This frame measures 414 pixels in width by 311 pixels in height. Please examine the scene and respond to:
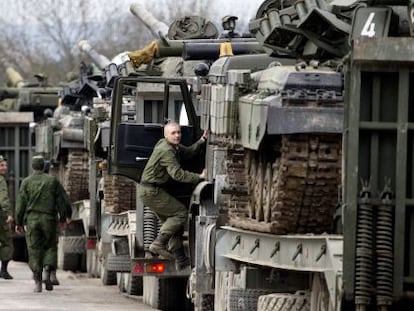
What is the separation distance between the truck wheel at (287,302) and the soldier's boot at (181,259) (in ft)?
13.8

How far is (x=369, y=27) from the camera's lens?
13453 millimetres

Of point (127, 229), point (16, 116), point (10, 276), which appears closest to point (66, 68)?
point (16, 116)

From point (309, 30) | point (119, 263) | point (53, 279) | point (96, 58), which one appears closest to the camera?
point (309, 30)

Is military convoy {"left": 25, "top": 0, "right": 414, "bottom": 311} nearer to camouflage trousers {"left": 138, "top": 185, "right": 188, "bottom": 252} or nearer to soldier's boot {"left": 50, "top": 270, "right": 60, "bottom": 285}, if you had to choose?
camouflage trousers {"left": 138, "top": 185, "right": 188, "bottom": 252}

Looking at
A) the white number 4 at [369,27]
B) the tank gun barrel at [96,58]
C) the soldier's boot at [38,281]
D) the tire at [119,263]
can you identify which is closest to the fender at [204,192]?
the tire at [119,263]

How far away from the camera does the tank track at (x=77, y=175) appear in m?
30.7

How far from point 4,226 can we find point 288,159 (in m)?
13.8

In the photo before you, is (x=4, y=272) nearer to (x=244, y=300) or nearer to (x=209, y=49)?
(x=209, y=49)

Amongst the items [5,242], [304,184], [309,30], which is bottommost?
[5,242]

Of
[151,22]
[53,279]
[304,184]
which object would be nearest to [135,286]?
[53,279]

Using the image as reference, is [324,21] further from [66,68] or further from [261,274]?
[66,68]

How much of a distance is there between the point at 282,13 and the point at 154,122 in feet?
17.9

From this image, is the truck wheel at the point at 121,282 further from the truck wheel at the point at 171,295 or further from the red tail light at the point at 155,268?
the red tail light at the point at 155,268

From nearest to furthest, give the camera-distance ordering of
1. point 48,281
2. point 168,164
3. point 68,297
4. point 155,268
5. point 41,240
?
point 168,164, point 155,268, point 68,297, point 48,281, point 41,240
